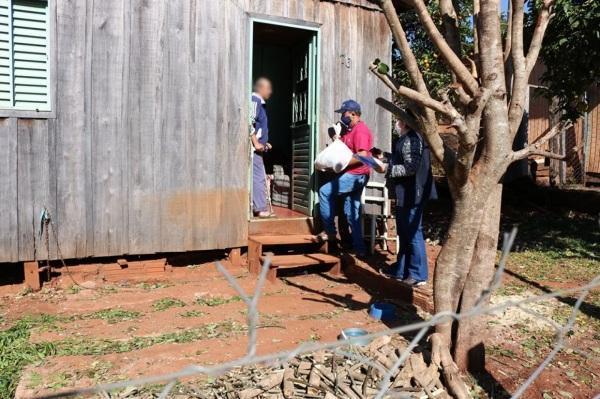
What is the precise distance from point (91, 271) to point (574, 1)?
6738 mm

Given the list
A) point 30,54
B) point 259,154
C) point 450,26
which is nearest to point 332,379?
point 450,26

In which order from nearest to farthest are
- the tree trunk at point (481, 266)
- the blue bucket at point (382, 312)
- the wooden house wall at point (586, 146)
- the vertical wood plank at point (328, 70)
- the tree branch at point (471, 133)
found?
the tree branch at point (471, 133) → the tree trunk at point (481, 266) → the blue bucket at point (382, 312) → the vertical wood plank at point (328, 70) → the wooden house wall at point (586, 146)

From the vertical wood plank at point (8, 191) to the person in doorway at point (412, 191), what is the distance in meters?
3.88

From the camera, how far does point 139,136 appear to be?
6.10m

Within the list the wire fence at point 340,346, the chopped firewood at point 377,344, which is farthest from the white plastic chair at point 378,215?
the wire fence at point 340,346

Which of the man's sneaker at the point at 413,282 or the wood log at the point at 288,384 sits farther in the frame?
the man's sneaker at the point at 413,282

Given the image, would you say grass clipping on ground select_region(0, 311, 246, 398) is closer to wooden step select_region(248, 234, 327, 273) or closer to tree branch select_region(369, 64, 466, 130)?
wooden step select_region(248, 234, 327, 273)

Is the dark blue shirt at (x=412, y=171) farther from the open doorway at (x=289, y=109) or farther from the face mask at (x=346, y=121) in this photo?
the open doorway at (x=289, y=109)

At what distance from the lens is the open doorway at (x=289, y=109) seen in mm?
7242

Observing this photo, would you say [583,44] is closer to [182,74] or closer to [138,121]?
[182,74]

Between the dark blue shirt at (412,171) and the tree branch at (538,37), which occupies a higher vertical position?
the tree branch at (538,37)

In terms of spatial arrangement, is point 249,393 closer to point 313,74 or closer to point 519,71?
point 519,71

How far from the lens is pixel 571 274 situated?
659 cm

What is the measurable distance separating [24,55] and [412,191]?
4.24 meters
